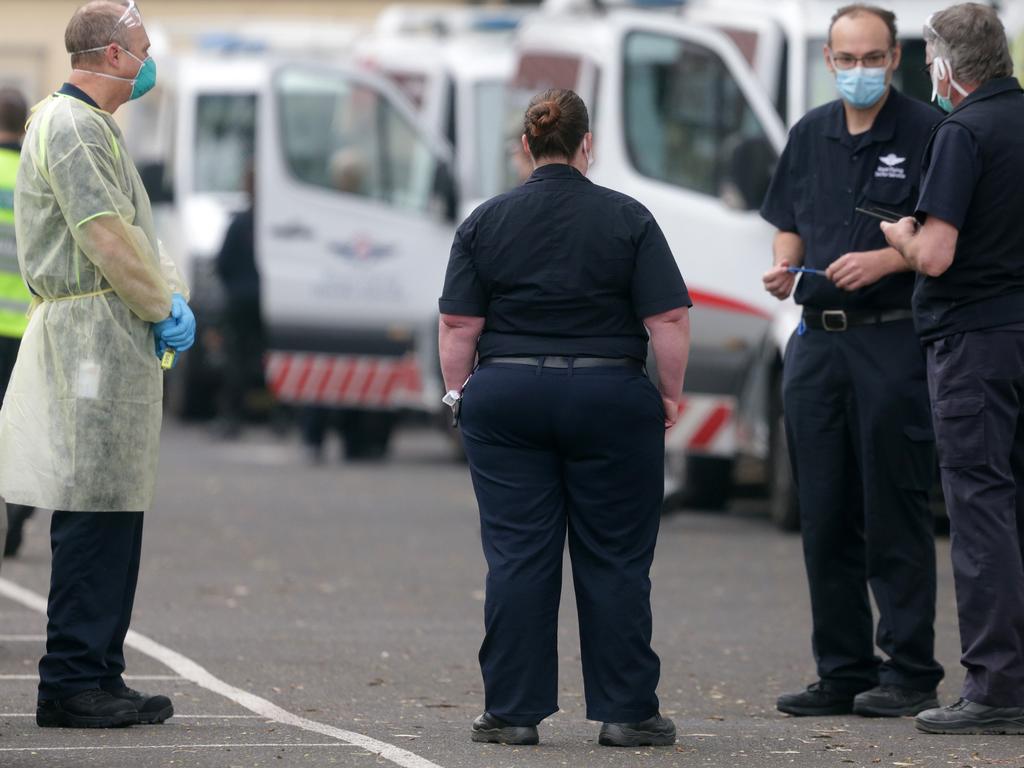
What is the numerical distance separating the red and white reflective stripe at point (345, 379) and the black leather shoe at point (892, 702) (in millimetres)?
10363

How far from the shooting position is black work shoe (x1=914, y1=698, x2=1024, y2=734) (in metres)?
6.96

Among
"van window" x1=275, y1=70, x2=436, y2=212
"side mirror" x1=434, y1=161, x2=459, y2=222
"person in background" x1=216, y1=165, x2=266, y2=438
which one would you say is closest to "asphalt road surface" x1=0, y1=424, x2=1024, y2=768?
"side mirror" x1=434, y1=161, x2=459, y2=222

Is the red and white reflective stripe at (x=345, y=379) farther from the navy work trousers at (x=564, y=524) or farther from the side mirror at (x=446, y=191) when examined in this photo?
the navy work trousers at (x=564, y=524)

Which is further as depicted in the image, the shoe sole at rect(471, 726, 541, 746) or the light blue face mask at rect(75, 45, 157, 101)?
the light blue face mask at rect(75, 45, 157, 101)

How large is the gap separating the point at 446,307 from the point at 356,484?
999cm

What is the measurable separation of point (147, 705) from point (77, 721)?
22cm

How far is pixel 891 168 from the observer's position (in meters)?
7.54

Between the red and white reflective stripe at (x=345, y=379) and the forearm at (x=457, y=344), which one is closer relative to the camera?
the forearm at (x=457, y=344)

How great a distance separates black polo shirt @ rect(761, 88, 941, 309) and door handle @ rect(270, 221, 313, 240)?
400 inches

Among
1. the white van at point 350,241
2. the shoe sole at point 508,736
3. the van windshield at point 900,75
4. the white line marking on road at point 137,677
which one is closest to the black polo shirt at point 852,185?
the shoe sole at point 508,736

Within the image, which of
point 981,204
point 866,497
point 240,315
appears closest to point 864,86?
point 981,204

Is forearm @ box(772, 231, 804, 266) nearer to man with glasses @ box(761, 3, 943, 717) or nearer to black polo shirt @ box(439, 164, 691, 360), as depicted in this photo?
man with glasses @ box(761, 3, 943, 717)

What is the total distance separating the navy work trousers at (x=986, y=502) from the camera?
6.97 metres

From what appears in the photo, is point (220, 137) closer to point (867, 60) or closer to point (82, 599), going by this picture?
point (867, 60)
